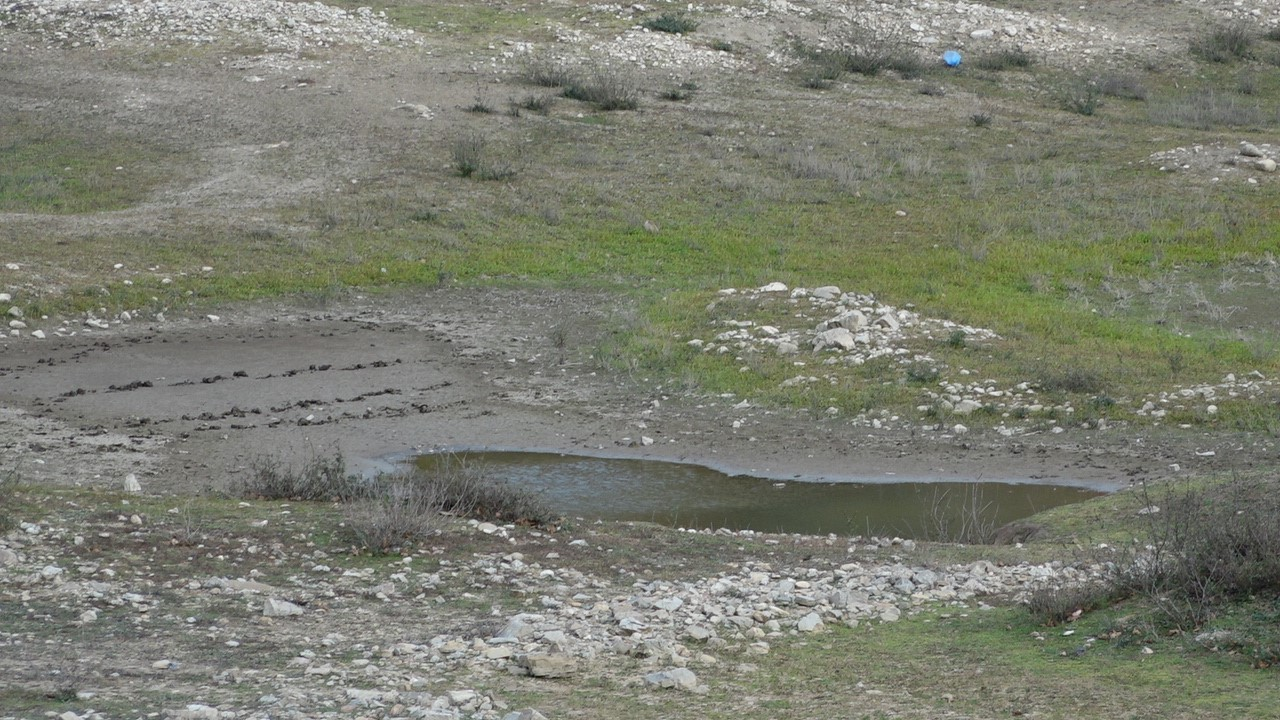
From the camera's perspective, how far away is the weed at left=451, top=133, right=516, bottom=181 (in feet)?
69.1

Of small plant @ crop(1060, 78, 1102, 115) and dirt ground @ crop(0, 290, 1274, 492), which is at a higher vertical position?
small plant @ crop(1060, 78, 1102, 115)

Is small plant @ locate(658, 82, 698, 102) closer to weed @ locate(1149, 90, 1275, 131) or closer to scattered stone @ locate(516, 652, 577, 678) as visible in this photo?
weed @ locate(1149, 90, 1275, 131)

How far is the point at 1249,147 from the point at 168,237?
16.3 meters

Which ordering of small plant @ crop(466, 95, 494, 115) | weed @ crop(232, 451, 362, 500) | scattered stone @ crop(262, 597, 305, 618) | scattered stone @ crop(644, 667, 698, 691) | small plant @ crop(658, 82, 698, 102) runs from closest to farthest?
scattered stone @ crop(644, 667, 698, 691), scattered stone @ crop(262, 597, 305, 618), weed @ crop(232, 451, 362, 500), small plant @ crop(466, 95, 494, 115), small plant @ crop(658, 82, 698, 102)

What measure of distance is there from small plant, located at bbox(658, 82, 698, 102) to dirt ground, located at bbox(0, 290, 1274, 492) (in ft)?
33.4

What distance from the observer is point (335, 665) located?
18.8 feet

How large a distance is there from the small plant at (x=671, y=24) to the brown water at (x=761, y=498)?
18.9 meters

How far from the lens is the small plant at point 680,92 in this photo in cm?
2584

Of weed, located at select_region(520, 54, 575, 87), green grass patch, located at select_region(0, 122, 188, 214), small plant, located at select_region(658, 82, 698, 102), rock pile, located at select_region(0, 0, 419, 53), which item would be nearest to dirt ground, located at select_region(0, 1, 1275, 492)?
green grass patch, located at select_region(0, 122, 188, 214)

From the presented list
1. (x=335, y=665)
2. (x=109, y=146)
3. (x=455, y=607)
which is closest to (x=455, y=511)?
(x=455, y=607)

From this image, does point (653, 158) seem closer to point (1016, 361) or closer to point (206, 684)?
point (1016, 361)

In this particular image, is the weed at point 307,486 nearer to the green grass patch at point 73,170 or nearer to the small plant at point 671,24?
the green grass patch at point 73,170

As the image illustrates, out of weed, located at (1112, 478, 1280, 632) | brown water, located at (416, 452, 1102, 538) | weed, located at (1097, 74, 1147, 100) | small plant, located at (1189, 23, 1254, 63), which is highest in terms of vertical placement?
small plant, located at (1189, 23, 1254, 63)

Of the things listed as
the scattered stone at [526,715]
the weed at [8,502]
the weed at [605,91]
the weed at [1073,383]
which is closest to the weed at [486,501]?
the weed at [8,502]
